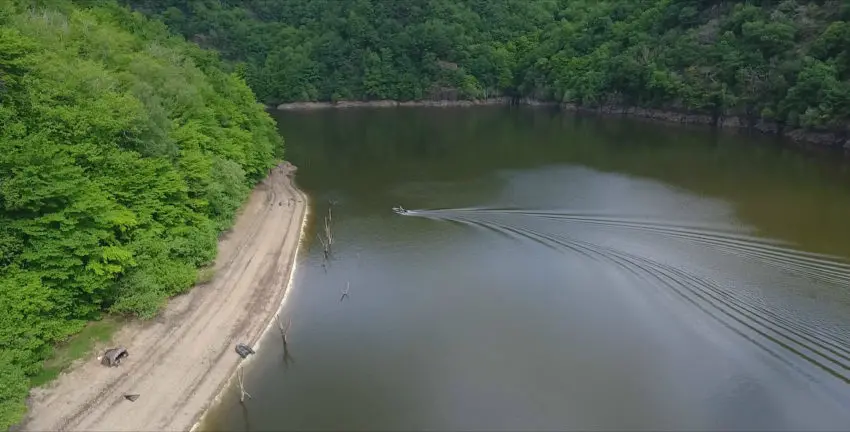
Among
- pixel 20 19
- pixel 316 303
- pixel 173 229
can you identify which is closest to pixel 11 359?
pixel 173 229

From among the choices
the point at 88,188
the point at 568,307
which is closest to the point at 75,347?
the point at 88,188

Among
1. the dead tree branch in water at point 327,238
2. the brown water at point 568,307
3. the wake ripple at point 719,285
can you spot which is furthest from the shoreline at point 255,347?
the wake ripple at point 719,285

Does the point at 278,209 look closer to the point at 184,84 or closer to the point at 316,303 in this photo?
the point at 184,84

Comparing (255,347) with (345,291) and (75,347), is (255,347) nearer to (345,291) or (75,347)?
(345,291)

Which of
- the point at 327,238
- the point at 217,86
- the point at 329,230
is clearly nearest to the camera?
the point at 327,238

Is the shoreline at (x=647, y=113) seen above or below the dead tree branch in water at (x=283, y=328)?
above

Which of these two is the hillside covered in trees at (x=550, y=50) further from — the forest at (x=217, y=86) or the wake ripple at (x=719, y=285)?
the wake ripple at (x=719, y=285)
